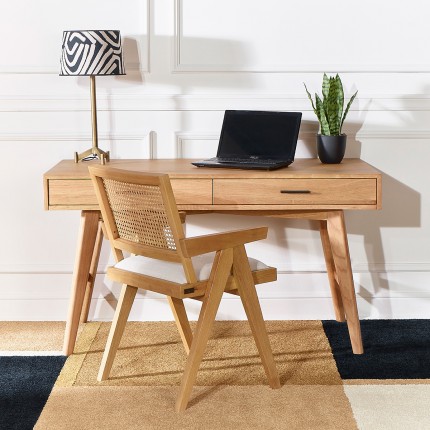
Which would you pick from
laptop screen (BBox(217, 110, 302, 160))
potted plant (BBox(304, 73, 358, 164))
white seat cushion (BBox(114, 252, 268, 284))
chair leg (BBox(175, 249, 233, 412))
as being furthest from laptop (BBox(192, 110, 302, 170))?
chair leg (BBox(175, 249, 233, 412))

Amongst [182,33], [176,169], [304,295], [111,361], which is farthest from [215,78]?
[111,361]

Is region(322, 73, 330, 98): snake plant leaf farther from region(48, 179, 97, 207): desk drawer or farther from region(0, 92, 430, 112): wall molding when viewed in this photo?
region(48, 179, 97, 207): desk drawer

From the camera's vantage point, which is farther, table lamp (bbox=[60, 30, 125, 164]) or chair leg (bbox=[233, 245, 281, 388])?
table lamp (bbox=[60, 30, 125, 164])

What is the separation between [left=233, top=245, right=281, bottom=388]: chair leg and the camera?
3.06 meters

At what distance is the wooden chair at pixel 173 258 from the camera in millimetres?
2912

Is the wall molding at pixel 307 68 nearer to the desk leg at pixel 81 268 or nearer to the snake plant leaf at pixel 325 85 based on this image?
the snake plant leaf at pixel 325 85

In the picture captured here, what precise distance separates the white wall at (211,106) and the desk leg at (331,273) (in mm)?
117

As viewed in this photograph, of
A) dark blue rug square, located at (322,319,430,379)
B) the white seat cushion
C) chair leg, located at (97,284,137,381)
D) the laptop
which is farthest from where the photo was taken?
the laptop

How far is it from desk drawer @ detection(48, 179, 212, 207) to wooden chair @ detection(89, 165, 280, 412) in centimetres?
36

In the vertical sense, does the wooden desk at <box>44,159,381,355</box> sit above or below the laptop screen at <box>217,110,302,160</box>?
below

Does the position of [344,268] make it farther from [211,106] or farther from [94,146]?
[94,146]

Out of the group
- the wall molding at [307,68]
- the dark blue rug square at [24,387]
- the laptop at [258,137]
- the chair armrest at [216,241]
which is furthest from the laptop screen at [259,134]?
the dark blue rug square at [24,387]

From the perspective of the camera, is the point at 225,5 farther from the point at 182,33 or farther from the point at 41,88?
the point at 41,88

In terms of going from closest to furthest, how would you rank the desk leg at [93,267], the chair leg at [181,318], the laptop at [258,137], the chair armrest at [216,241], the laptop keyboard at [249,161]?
the chair armrest at [216,241], the chair leg at [181,318], the laptop keyboard at [249,161], the laptop at [258,137], the desk leg at [93,267]
